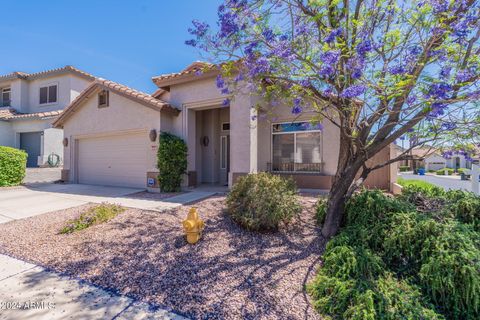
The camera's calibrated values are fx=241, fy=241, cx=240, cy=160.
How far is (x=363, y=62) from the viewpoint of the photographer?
12.7 feet

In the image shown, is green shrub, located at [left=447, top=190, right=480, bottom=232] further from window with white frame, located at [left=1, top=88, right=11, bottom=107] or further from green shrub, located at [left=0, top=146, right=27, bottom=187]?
window with white frame, located at [left=1, top=88, right=11, bottom=107]

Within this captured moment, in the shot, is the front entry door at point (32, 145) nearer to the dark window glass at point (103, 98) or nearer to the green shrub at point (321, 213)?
the dark window glass at point (103, 98)

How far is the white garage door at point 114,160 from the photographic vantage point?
11.1 m

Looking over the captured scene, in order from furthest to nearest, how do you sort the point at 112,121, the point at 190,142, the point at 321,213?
1. the point at 112,121
2. the point at 190,142
3. the point at 321,213

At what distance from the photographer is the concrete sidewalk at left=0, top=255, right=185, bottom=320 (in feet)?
9.58

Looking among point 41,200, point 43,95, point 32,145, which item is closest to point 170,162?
A: point 41,200

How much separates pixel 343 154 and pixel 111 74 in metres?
17.7

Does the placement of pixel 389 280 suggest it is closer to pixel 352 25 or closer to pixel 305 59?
pixel 305 59

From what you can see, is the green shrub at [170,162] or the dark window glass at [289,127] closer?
the green shrub at [170,162]

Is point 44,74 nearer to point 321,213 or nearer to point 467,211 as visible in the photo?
point 321,213

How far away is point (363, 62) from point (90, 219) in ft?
21.8

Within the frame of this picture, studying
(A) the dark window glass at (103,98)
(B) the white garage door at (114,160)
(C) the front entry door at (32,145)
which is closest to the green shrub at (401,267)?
Answer: (B) the white garage door at (114,160)

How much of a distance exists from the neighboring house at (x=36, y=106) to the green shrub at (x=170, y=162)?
43.6 ft

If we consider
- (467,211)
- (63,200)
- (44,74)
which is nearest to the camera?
(467,211)
